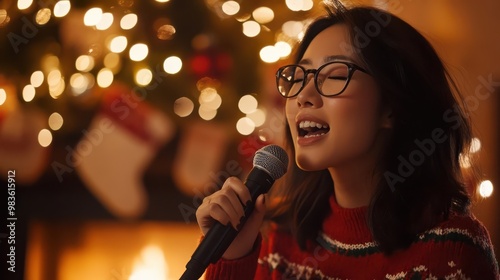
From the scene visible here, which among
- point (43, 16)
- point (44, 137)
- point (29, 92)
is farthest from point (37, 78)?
point (44, 137)

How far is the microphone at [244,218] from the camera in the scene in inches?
34.6

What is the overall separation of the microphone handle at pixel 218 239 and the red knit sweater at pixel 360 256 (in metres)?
0.18

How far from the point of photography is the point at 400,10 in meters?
2.53

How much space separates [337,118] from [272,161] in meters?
0.13

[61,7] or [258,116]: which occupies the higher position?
[61,7]

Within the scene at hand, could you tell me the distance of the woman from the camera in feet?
3.32

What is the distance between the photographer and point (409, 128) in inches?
43.1

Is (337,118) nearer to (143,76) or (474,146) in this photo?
(474,146)

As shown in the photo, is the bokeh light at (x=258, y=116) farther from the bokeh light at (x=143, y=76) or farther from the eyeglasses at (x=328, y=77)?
the eyeglasses at (x=328, y=77)

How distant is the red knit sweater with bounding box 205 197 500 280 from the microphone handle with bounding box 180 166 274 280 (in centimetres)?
18

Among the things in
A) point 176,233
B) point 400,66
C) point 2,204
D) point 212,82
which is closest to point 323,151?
point 400,66

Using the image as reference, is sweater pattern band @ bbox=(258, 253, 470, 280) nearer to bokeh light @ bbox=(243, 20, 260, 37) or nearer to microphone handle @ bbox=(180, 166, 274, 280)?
microphone handle @ bbox=(180, 166, 274, 280)

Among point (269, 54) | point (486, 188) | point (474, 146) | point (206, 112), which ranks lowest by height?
point (486, 188)

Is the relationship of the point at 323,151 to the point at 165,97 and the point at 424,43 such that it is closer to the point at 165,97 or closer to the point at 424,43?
the point at 424,43
